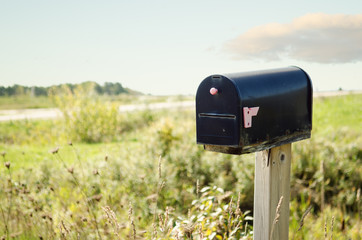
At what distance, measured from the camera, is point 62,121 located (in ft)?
31.1

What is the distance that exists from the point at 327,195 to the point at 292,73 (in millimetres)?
2897

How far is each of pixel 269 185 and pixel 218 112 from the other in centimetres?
52

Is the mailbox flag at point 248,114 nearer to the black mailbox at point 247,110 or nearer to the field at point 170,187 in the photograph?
the black mailbox at point 247,110

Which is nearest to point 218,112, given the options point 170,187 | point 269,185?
point 269,185

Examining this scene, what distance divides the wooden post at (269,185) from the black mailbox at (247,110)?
87 millimetres

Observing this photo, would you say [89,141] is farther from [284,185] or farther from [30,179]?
[284,185]

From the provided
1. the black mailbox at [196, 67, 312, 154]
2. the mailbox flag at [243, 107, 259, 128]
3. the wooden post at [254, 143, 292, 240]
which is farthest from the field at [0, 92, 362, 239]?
the mailbox flag at [243, 107, 259, 128]

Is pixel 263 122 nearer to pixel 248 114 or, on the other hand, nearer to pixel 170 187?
pixel 248 114

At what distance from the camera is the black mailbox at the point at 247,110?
175 centimetres

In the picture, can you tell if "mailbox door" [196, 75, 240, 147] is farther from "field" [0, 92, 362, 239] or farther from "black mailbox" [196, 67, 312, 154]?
"field" [0, 92, 362, 239]

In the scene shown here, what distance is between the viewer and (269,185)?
1.99 metres

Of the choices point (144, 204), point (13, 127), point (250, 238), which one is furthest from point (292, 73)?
point (13, 127)

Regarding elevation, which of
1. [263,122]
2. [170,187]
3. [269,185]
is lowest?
[170,187]

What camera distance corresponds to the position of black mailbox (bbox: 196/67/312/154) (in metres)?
1.75
